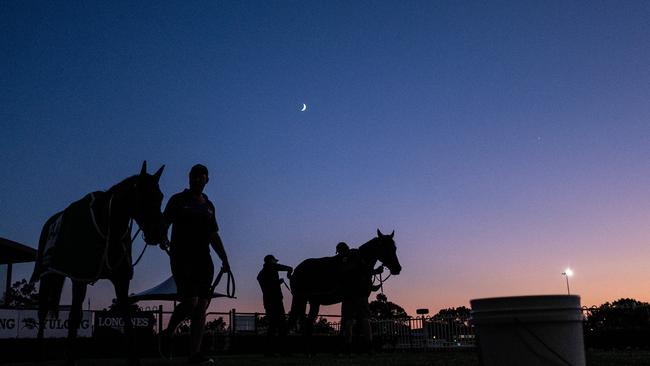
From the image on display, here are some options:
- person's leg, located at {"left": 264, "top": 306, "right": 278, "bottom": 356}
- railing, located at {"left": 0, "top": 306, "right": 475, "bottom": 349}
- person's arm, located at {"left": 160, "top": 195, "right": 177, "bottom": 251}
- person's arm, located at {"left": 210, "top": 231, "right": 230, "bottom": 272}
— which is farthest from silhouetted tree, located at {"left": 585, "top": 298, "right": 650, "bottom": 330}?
person's arm, located at {"left": 160, "top": 195, "right": 177, "bottom": 251}

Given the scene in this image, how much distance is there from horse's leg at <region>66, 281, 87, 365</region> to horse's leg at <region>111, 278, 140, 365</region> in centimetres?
42

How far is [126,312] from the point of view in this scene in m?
6.51

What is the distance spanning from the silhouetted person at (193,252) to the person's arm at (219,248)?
0.04ft

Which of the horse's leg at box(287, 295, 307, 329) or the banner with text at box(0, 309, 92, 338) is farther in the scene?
the banner with text at box(0, 309, 92, 338)

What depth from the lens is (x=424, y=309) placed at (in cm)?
2325

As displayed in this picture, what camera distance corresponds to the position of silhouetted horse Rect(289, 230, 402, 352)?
12773mm

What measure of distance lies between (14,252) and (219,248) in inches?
825

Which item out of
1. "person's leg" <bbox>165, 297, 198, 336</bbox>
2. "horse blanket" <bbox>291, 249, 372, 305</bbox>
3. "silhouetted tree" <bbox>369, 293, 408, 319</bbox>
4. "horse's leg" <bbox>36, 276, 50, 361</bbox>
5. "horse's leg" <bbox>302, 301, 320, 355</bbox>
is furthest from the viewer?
"silhouetted tree" <bbox>369, 293, 408, 319</bbox>

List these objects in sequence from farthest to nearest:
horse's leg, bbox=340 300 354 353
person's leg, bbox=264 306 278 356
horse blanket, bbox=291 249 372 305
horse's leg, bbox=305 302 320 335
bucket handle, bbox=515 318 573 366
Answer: horse's leg, bbox=305 302 320 335
horse blanket, bbox=291 249 372 305
person's leg, bbox=264 306 278 356
horse's leg, bbox=340 300 354 353
bucket handle, bbox=515 318 573 366

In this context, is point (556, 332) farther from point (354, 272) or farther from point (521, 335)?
point (354, 272)

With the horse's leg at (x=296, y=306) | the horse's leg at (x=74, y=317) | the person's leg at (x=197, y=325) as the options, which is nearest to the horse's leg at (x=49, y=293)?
the horse's leg at (x=74, y=317)

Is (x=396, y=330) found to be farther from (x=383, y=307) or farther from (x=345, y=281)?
(x=383, y=307)

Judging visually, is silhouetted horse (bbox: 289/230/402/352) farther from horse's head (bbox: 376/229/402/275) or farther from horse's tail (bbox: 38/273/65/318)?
horse's tail (bbox: 38/273/65/318)

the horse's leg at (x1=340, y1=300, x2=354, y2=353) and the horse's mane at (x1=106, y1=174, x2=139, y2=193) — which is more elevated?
the horse's mane at (x1=106, y1=174, x2=139, y2=193)
